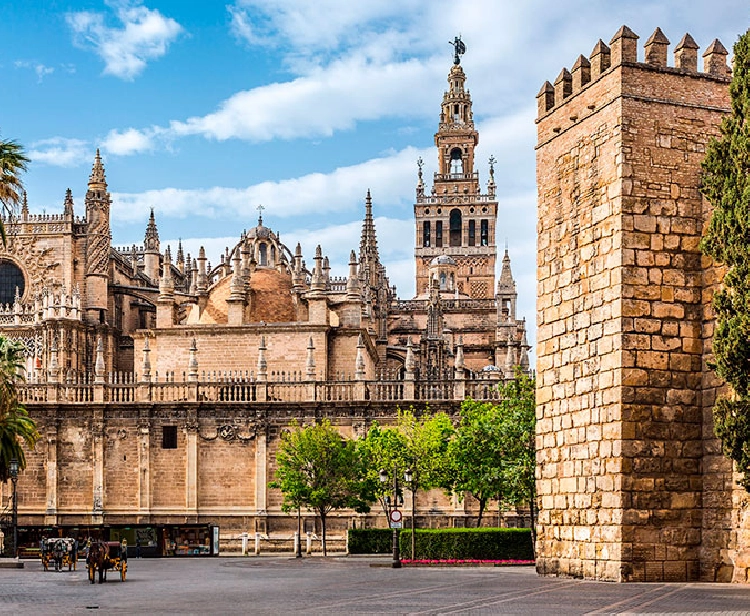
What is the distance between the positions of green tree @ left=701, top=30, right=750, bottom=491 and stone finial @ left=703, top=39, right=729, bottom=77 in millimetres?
1848

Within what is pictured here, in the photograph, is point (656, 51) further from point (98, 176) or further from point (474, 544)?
point (98, 176)

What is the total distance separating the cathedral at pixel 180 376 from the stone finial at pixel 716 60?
25.7m

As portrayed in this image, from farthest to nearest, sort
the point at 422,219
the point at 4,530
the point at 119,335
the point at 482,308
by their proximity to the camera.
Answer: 1. the point at 422,219
2. the point at 482,308
3. the point at 119,335
4. the point at 4,530

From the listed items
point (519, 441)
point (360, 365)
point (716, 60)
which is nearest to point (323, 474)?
point (360, 365)

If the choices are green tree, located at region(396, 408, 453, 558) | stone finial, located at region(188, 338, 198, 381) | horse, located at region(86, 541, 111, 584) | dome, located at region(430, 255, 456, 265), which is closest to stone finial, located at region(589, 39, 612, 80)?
horse, located at region(86, 541, 111, 584)

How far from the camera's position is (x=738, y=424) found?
55.9 ft

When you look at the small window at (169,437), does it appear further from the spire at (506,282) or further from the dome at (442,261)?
the dome at (442,261)

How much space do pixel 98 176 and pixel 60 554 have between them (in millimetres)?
32467

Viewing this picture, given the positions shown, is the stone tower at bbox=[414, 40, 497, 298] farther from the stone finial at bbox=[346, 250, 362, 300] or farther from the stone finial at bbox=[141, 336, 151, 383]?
the stone finial at bbox=[141, 336, 151, 383]

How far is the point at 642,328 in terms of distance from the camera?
18641 mm

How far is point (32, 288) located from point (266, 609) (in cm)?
4668

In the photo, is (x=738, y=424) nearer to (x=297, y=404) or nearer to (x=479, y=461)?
(x=479, y=461)

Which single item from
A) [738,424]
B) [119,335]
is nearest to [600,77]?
[738,424]

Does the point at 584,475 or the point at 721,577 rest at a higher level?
the point at 584,475
